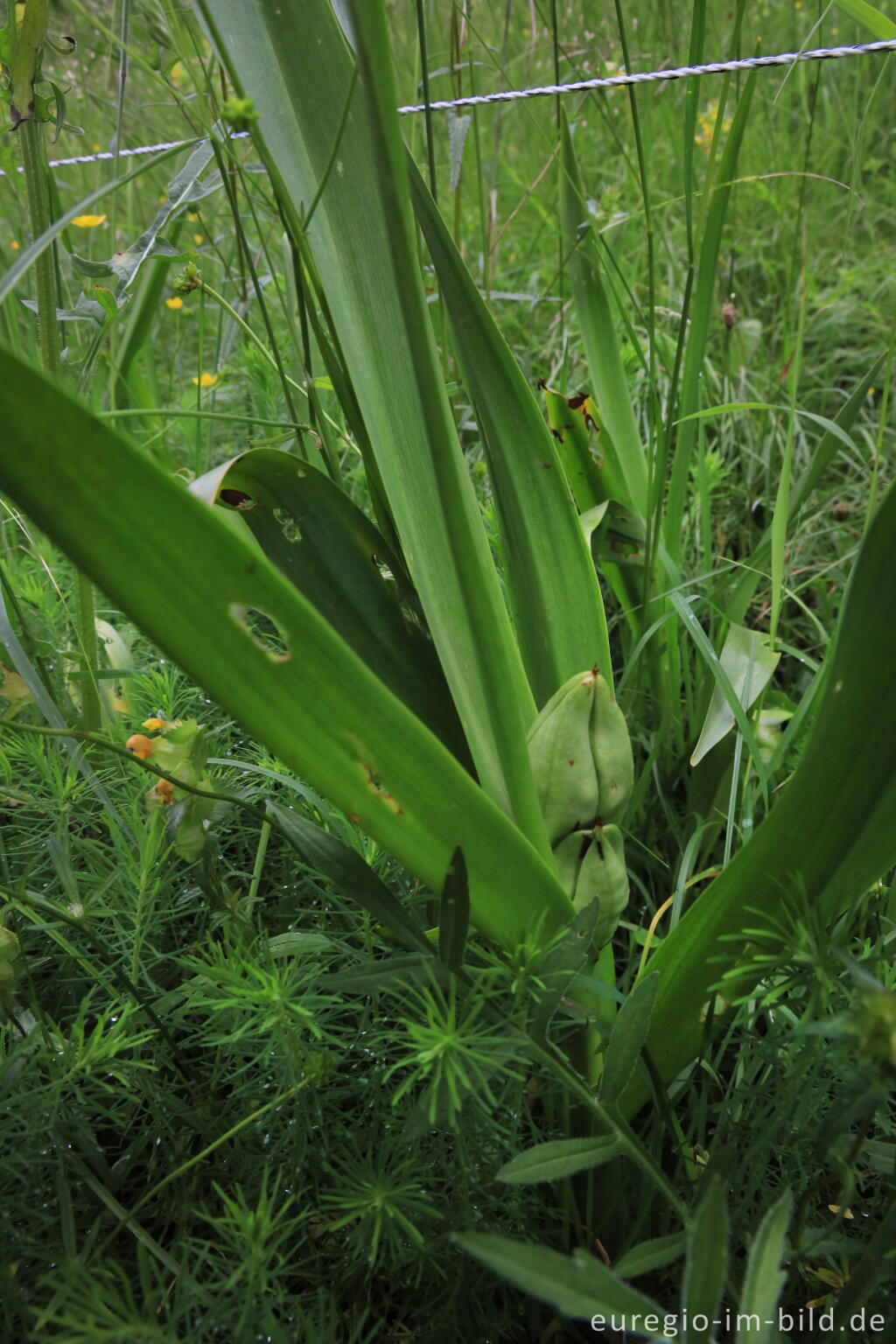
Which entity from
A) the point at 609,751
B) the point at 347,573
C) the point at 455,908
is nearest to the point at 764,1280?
the point at 455,908

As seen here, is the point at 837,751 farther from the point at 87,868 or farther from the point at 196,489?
the point at 87,868

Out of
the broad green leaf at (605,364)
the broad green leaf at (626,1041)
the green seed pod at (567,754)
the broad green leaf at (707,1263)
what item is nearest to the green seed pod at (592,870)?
the green seed pod at (567,754)

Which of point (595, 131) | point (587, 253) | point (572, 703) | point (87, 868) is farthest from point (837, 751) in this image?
point (595, 131)

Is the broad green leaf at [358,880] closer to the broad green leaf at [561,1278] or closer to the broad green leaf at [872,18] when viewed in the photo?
the broad green leaf at [561,1278]

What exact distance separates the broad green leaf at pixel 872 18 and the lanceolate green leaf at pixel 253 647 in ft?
2.00

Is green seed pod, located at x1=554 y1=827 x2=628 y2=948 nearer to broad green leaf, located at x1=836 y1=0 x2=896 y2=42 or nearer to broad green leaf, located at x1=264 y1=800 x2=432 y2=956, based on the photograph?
broad green leaf, located at x1=264 y1=800 x2=432 y2=956

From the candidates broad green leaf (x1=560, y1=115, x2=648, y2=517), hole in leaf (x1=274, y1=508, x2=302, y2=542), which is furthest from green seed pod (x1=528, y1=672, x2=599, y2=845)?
broad green leaf (x1=560, y1=115, x2=648, y2=517)

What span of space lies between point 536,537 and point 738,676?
252 mm

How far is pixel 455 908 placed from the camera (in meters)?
0.45

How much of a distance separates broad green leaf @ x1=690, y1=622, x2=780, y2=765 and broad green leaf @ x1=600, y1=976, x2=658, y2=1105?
0.30 meters

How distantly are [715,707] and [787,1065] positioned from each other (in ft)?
1.03

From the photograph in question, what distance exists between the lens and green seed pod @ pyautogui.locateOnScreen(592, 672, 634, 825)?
0.60 m

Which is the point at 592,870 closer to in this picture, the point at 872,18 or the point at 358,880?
the point at 358,880

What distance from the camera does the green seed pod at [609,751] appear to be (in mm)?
604
